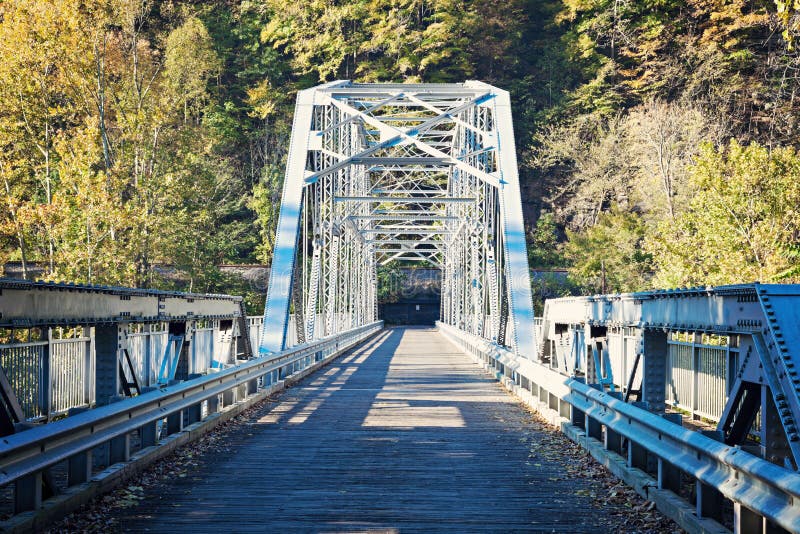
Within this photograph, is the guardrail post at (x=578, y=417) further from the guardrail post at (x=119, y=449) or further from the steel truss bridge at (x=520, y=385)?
the guardrail post at (x=119, y=449)

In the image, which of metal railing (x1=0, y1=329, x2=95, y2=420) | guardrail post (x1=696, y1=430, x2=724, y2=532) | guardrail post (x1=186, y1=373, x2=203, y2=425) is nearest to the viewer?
guardrail post (x1=696, y1=430, x2=724, y2=532)

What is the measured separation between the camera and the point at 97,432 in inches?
267

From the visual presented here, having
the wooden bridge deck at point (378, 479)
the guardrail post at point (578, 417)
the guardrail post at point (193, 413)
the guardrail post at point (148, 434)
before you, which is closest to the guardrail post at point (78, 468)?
the wooden bridge deck at point (378, 479)

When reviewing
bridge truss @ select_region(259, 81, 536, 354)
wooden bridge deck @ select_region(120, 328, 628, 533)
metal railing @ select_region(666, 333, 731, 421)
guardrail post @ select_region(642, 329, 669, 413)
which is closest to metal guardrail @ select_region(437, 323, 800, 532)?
guardrail post @ select_region(642, 329, 669, 413)

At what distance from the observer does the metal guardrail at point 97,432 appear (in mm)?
5477

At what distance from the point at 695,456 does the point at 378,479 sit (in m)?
2.99

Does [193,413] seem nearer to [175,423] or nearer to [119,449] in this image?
[175,423]

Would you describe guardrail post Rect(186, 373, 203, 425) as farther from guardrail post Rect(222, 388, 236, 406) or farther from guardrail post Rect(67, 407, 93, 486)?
guardrail post Rect(67, 407, 93, 486)

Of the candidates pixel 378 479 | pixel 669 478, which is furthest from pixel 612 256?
pixel 669 478

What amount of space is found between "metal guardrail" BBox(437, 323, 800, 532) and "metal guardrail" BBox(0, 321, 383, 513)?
3.97 m

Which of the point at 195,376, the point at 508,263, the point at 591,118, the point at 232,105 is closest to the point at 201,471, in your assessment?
the point at 195,376

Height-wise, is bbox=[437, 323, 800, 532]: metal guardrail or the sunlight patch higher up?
bbox=[437, 323, 800, 532]: metal guardrail

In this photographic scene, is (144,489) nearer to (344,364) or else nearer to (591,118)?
(344,364)

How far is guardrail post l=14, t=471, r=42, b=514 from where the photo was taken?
19.1ft
